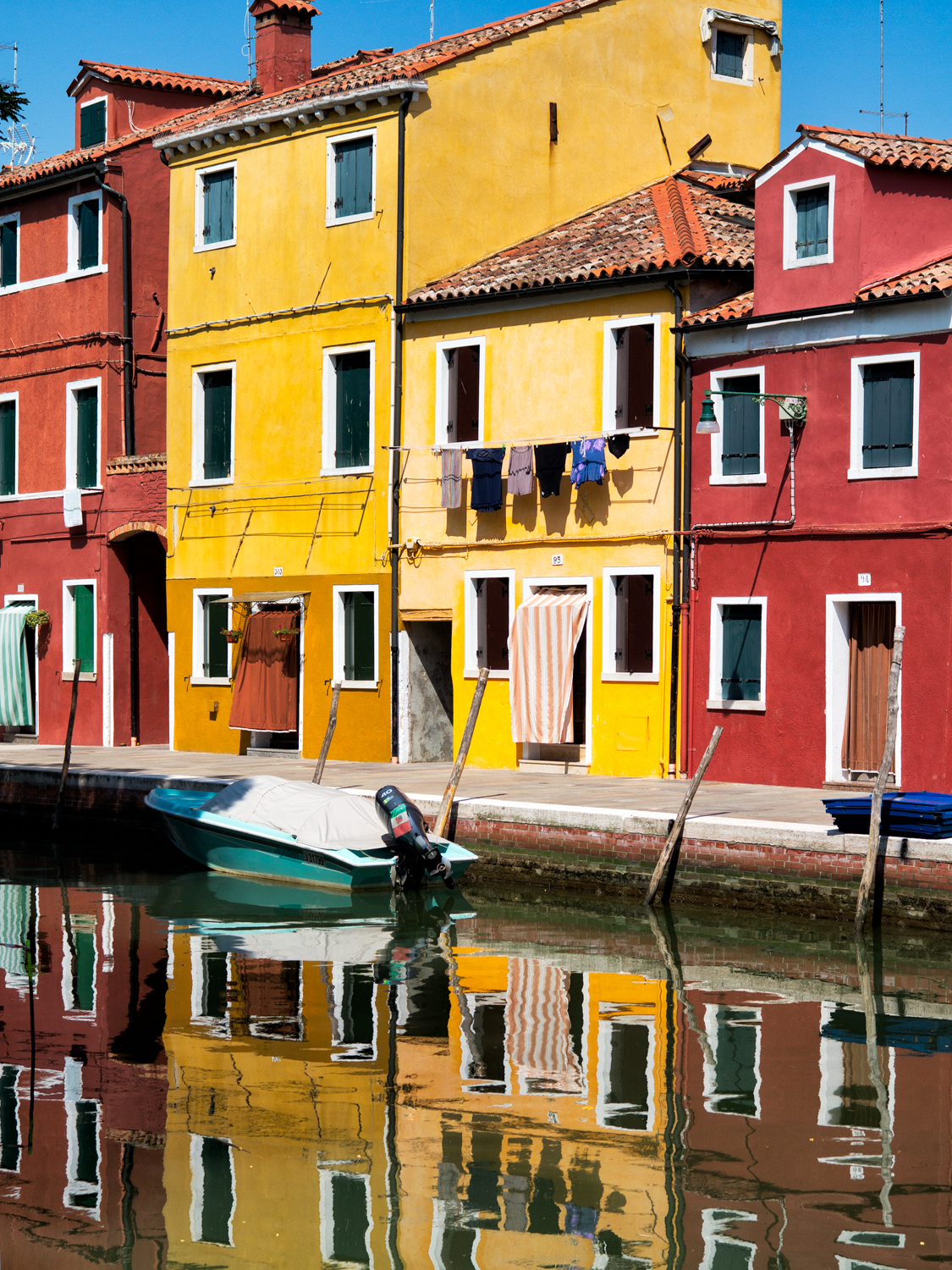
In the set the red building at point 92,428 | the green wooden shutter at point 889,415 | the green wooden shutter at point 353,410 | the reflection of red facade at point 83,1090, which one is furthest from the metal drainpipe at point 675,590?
the red building at point 92,428

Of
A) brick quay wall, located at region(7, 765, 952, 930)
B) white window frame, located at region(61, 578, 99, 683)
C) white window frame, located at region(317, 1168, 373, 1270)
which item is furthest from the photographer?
white window frame, located at region(61, 578, 99, 683)

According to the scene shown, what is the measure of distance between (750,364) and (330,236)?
7704 millimetres

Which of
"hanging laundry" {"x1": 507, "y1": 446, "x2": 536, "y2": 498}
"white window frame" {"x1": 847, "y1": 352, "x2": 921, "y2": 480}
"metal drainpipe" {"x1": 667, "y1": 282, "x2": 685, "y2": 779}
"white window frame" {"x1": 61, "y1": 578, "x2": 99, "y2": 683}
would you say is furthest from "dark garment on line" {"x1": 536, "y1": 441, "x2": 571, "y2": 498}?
"white window frame" {"x1": 61, "y1": 578, "x2": 99, "y2": 683}

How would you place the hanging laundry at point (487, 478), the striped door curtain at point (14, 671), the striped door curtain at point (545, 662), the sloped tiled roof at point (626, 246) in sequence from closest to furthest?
the sloped tiled roof at point (626, 246) → the striped door curtain at point (545, 662) → the hanging laundry at point (487, 478) → the striped door curtain at point (14, 671)

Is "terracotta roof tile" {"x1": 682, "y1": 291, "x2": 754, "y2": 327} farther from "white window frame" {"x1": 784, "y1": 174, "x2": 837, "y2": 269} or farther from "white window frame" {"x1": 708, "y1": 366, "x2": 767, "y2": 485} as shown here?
"white window frame" {"x1": 784, "y1": 174, "x2": 837, "y2": 269}

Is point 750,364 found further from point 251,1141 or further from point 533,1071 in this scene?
point 251,1141

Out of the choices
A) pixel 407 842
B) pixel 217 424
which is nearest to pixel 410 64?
pixel 217 424

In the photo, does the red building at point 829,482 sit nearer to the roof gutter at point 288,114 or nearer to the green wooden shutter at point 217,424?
the roof gutter at point 288,114

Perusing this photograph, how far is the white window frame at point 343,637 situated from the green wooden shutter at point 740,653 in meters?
5.85

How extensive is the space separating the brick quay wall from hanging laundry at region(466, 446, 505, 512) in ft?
18.3

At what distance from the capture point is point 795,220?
22047 millimetres

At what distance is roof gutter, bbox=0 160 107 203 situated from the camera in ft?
100

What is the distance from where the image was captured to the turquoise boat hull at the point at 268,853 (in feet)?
62.5

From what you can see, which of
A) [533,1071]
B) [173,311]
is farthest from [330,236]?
[533,1071]
